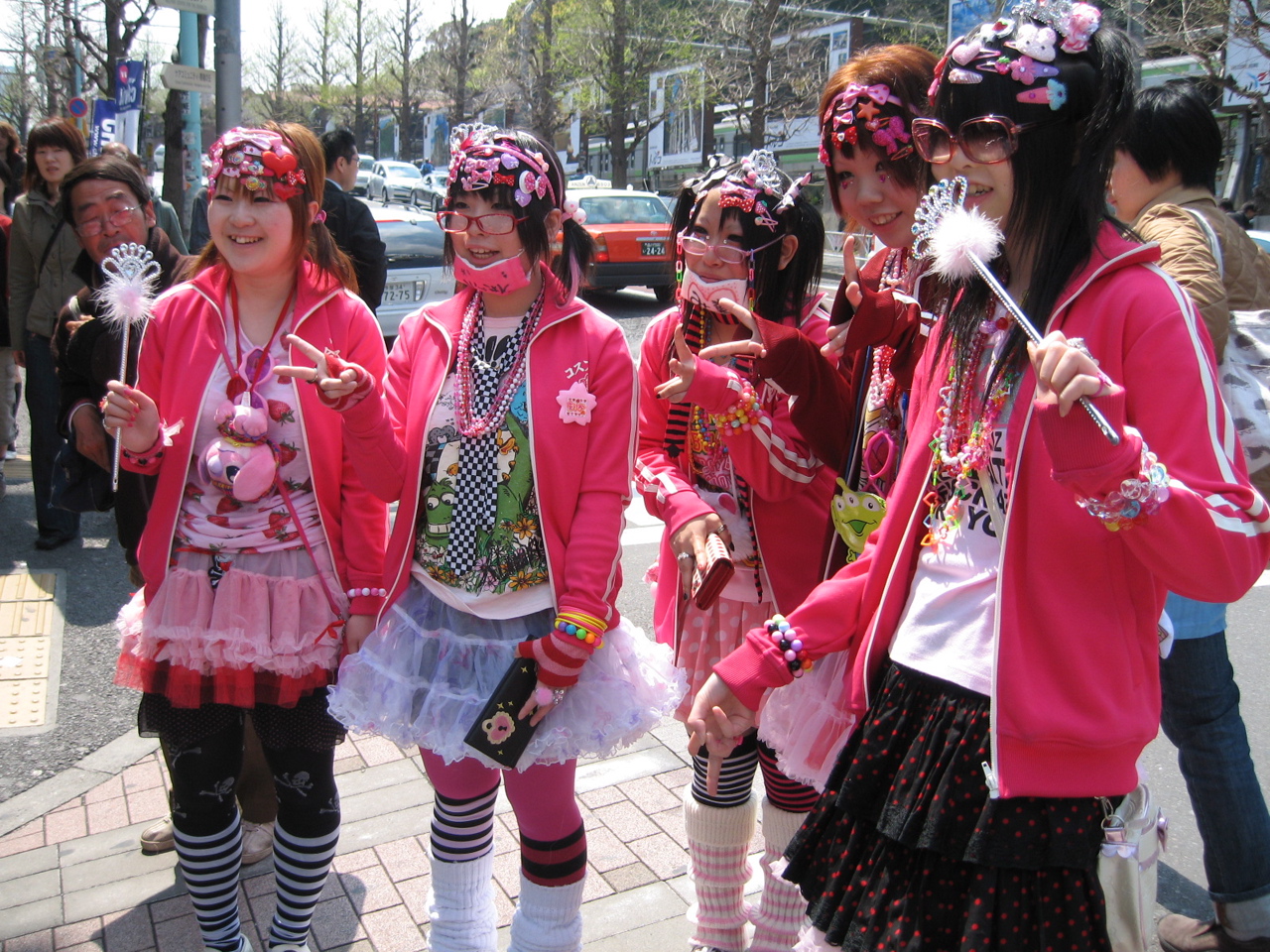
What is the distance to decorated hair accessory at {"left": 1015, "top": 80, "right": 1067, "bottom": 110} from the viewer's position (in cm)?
155

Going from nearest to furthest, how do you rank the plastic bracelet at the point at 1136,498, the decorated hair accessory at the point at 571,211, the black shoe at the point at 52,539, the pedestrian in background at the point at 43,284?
1. the plastic bracelet at the point at 1136,498
2. the decorated hair accessory at the point at 571,211
3. the pedestrian in background at the point at 43,284
4. the black shoe at the point at 52,539

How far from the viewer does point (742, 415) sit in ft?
7.70

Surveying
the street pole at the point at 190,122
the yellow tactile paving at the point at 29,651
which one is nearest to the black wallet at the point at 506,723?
the yellow tactile paving at the point at 29,651

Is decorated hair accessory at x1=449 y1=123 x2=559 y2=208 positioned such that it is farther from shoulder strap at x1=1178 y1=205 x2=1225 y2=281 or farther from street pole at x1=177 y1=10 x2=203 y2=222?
street pole at x1=177 y1=10 x2=203 y2=222

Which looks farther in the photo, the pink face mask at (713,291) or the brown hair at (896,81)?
the pink face mask at (713,291)

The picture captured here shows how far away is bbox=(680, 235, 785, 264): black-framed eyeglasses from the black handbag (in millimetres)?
1721

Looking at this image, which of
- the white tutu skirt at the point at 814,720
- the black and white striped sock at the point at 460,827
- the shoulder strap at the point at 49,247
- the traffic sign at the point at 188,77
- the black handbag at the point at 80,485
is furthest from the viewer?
the traffic sign at the point at 188,77

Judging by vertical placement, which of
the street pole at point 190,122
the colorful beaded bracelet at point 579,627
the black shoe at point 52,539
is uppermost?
the street pole at point 190,122

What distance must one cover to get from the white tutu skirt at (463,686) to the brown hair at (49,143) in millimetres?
4404

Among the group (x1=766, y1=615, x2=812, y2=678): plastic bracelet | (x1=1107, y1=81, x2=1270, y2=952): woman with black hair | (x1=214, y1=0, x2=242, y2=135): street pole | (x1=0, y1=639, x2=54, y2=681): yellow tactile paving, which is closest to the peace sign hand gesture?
(x1=766, y1=615, x2=812, y2=678): plastic bracelet

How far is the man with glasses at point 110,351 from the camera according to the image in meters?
2.66

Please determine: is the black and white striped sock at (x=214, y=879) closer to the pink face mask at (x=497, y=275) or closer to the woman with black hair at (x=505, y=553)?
the woman with black hair at (x=505, y=553)

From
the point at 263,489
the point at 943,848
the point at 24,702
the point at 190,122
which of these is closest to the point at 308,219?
the point at 263,489

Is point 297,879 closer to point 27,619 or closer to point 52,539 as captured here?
point 27,619
